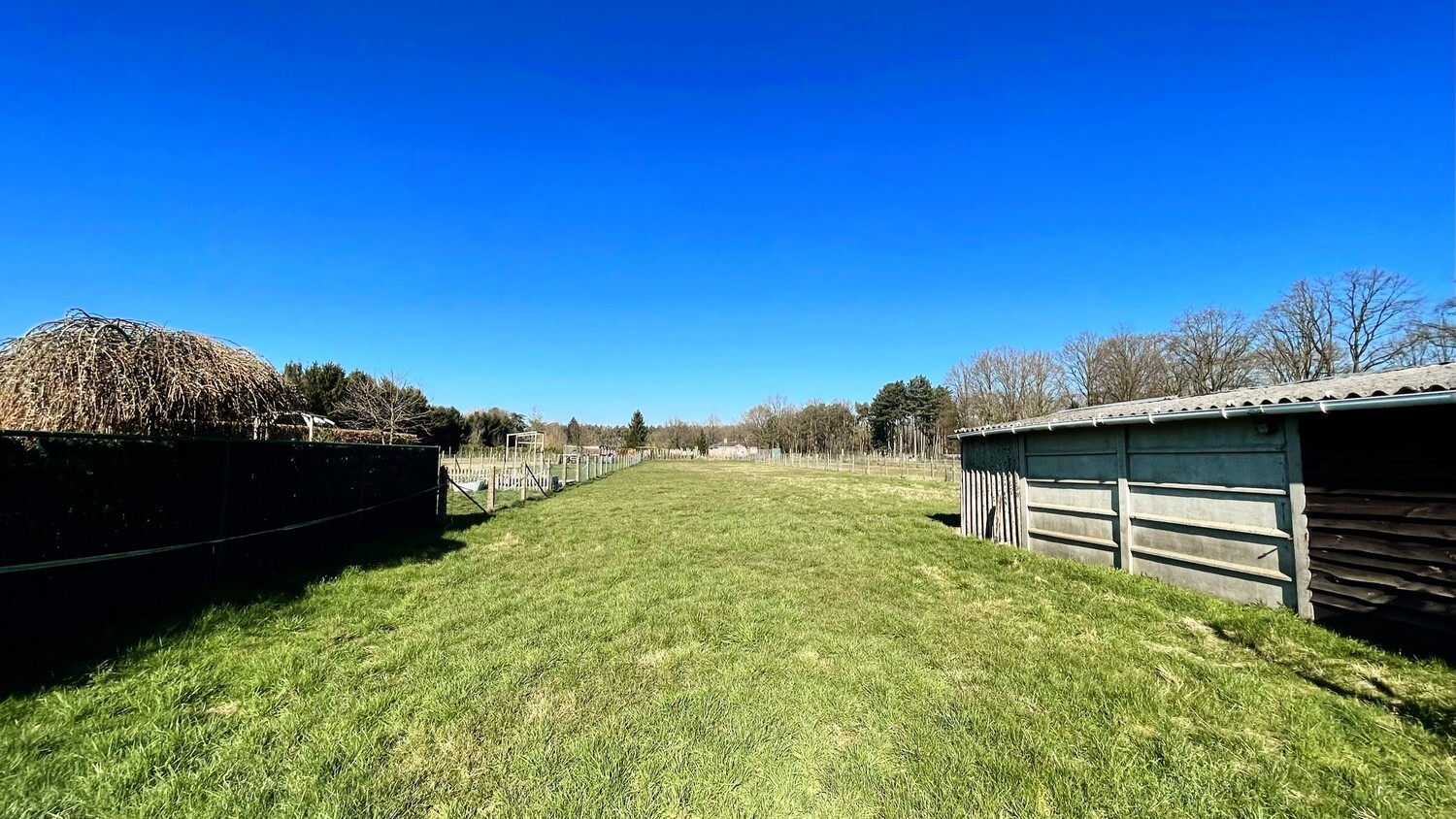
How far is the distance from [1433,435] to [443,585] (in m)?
9.28

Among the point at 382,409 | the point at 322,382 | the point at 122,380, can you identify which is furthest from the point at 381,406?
the point at 122,380

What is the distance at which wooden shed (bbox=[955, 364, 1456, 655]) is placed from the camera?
412cm

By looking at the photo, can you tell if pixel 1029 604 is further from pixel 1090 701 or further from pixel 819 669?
pixel 819 669

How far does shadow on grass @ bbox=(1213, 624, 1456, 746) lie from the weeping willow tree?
10183 mm

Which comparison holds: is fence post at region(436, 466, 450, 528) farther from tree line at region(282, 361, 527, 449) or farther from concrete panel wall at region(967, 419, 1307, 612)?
concrete panel wall at region(967, 419, 1307, 612)

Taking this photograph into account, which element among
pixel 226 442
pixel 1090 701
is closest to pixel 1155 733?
pixel 1090 701

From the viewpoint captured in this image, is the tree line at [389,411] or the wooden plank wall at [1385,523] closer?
the wooden plank wall at [1385,523]

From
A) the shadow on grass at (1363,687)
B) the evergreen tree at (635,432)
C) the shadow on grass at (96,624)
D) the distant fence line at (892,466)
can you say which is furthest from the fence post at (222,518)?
the evergreen tree at (635,432)

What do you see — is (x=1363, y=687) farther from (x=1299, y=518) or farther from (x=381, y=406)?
(x=381, y=406)

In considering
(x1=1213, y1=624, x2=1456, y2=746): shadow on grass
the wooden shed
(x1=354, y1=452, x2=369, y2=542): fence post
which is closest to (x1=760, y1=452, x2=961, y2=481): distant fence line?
the wooden shed

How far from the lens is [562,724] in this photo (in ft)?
10.2

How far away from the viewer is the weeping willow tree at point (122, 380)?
470 cm

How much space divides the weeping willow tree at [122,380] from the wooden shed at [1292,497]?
1043 cm

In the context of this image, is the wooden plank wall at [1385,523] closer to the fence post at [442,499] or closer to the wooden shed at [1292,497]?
the wooden shed at [1292,497]
